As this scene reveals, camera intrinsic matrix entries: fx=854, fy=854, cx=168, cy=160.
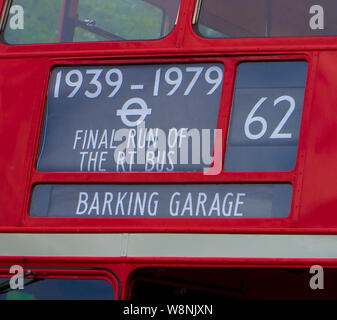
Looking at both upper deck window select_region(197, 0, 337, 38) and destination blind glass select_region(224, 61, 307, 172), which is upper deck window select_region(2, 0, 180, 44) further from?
destination blind glass select_region(224, 61, 307, 172)

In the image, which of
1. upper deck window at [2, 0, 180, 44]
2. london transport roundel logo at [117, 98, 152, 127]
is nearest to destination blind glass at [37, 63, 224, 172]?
london transport roundel logo at [117, 98, 152, 127]

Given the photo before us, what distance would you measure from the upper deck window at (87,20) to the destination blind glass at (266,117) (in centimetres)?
63

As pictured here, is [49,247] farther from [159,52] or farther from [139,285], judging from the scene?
[159,52]

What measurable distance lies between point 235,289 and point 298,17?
66.6 inches

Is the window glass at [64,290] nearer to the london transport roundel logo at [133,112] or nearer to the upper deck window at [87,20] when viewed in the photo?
the london transport roundel logo at [133,112]

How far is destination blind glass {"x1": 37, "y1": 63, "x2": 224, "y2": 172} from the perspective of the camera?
184 inches

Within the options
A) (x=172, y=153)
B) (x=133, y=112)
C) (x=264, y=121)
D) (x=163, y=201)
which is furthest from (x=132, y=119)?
(x=264, y=121)

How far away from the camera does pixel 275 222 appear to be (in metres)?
4.37

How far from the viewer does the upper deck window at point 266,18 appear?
4.64 m

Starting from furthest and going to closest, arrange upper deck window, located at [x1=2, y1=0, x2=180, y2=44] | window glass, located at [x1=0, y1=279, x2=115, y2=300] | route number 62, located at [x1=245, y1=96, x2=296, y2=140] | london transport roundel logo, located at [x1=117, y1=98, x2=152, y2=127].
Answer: upper deck window, located at [x1=2, y1=0, x2=180, y2=44] → london transport roundel logo, located at [x1=117, y1=98, x2=152, y2=127] → window glass, located at [x1=0, y1=279, x2=115, y2=300] → route number 62, located at [x1=245, y1=96, x2=296, y2=140]

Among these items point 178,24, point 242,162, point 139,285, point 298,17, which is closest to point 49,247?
point 139,285

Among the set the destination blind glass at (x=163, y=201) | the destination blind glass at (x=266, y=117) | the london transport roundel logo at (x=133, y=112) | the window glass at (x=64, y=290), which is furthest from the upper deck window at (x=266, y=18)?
the window glass at (x=64, y=290)

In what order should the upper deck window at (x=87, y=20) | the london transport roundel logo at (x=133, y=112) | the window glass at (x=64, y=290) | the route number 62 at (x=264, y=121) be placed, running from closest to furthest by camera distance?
1. the route number 62 at (x=264, y=121)
2. the window glass at (x=64, y=290)
3. the london transport roundel logo at (x=133, y=112)
4. the upper deck window at (x=87, y=20)

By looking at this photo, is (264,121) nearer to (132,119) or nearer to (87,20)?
(132,119)
